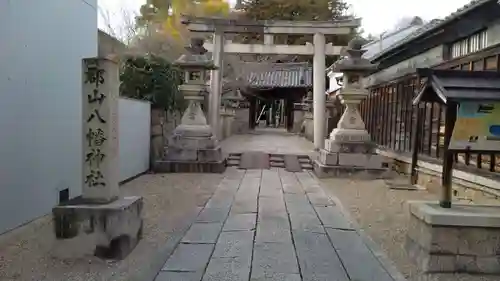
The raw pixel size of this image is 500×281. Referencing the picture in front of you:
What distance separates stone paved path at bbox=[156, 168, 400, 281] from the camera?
4.22m

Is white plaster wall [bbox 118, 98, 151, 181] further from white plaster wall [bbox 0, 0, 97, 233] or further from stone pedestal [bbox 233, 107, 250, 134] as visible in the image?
stone pedestal [bbox 233, 107, 250, 134]

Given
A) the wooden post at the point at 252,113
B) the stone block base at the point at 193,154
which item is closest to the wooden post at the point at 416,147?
the stone block base at the point at 193,154

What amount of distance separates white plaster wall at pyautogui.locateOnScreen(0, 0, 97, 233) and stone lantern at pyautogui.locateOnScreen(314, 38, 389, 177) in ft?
20.1

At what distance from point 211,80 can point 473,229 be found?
12.5 meters

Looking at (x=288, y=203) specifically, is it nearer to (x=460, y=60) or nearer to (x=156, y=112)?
(x=460, y=60)

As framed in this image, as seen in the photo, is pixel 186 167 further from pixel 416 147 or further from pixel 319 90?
pixel 319 90

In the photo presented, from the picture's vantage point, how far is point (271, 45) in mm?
16781

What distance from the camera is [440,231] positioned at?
439 cm

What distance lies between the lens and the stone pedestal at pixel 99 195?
15.2ft

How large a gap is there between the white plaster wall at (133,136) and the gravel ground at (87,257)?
67.5 inches

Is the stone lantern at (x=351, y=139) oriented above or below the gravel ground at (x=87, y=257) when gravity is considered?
above

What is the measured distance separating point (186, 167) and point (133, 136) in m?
1.73

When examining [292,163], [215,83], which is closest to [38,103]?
[292,163]

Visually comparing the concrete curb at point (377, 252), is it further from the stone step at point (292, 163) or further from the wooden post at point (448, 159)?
the stone step at point (292, 163)
